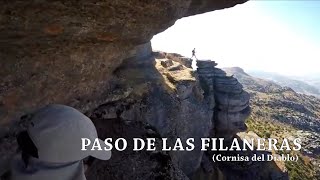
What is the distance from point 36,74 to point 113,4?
3.60 meters

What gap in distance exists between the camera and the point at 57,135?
12.9 feet

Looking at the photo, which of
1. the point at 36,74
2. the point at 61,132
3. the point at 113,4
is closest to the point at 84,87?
the point at 36,74

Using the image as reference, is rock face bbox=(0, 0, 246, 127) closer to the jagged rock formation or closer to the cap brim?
the cap brim

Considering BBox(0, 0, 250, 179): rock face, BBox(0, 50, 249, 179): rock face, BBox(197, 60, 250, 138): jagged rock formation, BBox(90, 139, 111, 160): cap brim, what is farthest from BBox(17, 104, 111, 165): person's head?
BBox(197, 60, 250, 138): jagged rock formation

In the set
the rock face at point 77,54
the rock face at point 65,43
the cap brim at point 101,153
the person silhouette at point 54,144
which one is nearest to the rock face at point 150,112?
the rock face at point 77,54

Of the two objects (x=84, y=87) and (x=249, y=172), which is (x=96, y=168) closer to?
(x=84, y=87)

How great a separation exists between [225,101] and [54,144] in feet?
129

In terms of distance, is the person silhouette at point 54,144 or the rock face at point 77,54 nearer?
the person silhouette at point 54,144

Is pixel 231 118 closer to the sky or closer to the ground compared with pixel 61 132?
closer to the ground

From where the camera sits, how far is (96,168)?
11.6m

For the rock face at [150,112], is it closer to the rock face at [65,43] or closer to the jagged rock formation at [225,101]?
the rock face at [65,43]

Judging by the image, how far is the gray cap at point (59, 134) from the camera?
3928 millimetres

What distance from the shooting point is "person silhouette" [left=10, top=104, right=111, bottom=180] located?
3.94m

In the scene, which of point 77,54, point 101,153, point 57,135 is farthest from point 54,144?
point 77,54
